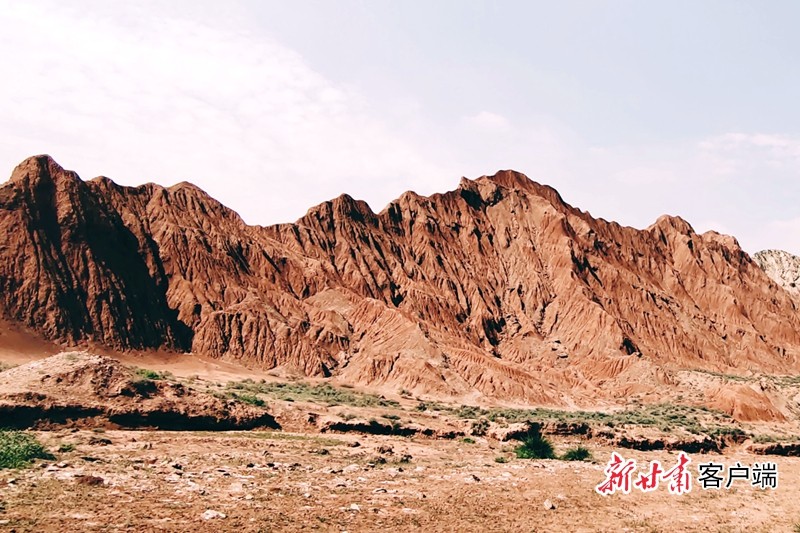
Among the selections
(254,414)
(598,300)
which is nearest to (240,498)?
(254,414)

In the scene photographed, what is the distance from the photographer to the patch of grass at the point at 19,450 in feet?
48.1

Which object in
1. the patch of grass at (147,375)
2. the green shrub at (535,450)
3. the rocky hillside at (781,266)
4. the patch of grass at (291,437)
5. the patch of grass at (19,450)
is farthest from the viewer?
the rocky hillside at (781,266)

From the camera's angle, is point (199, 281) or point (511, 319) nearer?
point (199, 281)

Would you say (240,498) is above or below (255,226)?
below

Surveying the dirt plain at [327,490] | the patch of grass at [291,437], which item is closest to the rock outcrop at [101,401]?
the dirt plain at [327,490]

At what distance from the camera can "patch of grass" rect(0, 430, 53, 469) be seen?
14656 millimetres

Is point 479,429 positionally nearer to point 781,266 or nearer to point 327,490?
point 327,490

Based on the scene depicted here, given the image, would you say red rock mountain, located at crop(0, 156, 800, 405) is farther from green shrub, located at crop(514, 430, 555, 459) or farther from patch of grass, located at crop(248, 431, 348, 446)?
patch of grass, located at crop(248, 431, 348, 446)

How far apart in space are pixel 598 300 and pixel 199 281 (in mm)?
59878

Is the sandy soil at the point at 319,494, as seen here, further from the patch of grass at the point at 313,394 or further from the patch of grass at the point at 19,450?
the patch of grass at the point at 313,394

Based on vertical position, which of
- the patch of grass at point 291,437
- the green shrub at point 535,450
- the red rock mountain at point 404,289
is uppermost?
→ the red rock mountain at point 404,289

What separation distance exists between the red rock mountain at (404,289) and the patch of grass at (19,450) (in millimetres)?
47329

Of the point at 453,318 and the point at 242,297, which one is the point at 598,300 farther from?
the point at 242,297

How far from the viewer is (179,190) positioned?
8906cm
